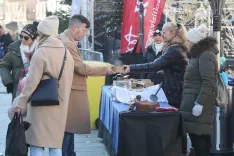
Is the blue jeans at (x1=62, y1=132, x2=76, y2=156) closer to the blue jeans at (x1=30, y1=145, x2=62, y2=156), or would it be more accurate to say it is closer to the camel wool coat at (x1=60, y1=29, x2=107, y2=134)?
the camel wool coat at (x1=60, y1=29, x2=107, y2=134)

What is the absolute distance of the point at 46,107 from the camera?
5324 mm

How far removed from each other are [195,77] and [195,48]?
349 millimetres

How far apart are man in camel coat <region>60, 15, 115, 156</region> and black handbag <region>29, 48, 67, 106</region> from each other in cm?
94

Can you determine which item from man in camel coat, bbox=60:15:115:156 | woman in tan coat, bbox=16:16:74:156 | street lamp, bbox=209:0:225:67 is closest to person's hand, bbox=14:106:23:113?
woman in tan coat, bbox=16:16:74:156

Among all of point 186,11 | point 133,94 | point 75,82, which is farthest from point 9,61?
point 186,11

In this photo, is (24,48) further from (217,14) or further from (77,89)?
(217,14)

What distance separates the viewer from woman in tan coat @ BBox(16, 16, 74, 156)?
524cm

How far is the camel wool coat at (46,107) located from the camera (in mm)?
5234

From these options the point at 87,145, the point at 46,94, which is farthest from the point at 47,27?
the point at 87,145

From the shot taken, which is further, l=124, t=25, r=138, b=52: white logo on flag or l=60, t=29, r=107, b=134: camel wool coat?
l=124, t=25, r=138, b=52: white logo on flag

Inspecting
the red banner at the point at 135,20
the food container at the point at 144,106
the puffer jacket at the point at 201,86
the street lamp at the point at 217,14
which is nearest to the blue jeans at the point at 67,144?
the food container at the point at 144,106

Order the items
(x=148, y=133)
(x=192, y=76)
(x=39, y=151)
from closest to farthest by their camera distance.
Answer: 1. (x=39, y=151)
2. (x=148, y=133)
3. (x=192, y=76)

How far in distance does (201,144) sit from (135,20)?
5.92 metres

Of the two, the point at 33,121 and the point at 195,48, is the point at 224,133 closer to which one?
the point at 195,48
